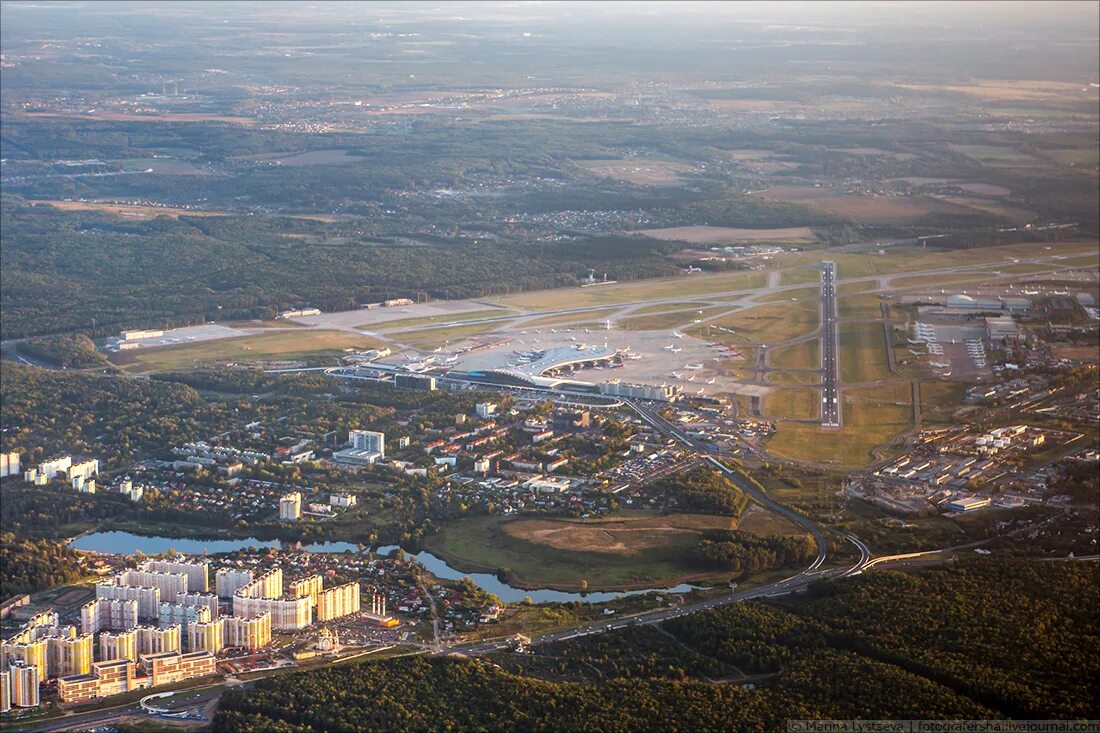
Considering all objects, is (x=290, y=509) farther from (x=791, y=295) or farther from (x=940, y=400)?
(x=791, y=295)

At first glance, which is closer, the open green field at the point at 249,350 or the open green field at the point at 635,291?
the open green field at the point at 249,350

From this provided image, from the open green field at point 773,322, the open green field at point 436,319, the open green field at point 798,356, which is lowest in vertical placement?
the open green field at point 798,356

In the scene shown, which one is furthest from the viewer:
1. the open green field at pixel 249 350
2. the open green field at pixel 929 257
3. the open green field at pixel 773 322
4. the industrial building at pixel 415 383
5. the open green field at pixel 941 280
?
the open green field at pixel 929 257

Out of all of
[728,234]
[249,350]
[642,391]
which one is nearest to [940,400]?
[642,391]

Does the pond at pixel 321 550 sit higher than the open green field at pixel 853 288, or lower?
lower

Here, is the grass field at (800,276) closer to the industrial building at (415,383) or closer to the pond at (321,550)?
the industrial building at (415,383)

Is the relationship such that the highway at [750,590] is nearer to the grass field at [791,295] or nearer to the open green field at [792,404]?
the open green field at [792,404]

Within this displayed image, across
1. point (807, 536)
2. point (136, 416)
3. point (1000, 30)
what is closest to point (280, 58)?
point (1000, 30)

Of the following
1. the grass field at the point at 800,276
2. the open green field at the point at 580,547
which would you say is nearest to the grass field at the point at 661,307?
the grass field at the point at 800,276

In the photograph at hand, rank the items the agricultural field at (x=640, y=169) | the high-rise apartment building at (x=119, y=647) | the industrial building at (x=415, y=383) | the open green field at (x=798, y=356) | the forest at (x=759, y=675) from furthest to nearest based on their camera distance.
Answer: the agricultural field at (x=640, y=169), the open green field at (x=798, y=356), the industrial building at (x=415, y=383), the high-rise apartment building at (x=119, y=647), the forest at (x=759, y=675)
